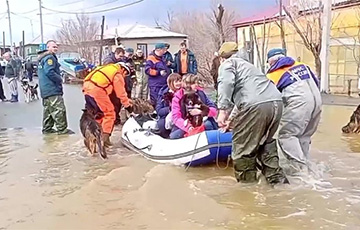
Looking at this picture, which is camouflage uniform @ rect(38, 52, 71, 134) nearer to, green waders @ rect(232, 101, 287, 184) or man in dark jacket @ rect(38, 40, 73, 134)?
man in dark jacket @ rect(38, 40, 73, 134)

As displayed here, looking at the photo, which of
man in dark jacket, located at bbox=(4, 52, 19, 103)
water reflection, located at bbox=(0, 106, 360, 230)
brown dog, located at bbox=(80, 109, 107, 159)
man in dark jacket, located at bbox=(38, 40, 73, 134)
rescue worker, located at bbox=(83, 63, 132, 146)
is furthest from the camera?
man in dark jacket, located at bbox=(4, 52, 19, 103)

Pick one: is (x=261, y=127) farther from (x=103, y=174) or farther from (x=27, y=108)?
(x=27, y=108)

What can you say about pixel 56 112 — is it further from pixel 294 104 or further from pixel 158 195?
pixel 294 104

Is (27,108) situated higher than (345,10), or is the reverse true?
(345,10)

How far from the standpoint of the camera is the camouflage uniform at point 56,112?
31.7 ft

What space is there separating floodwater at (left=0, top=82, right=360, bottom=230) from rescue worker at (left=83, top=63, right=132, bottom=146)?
2.10 feet

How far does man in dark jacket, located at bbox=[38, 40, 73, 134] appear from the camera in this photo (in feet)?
30.9

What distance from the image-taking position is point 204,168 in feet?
22.4

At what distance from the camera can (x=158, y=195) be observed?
5621 millimetres

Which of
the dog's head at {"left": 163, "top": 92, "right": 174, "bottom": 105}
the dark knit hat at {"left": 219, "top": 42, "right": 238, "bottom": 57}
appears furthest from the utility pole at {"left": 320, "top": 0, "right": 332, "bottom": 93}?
the dark knit hat at {"left": 219, "top": 42, "right": 238, "bottom": 57}

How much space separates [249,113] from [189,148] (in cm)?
135

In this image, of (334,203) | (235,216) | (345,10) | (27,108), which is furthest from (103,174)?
(345,10)

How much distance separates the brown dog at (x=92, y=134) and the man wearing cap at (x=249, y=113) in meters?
2.32

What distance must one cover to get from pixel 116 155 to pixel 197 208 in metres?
3.07
